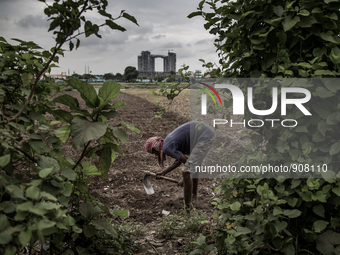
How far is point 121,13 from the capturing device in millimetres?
1809

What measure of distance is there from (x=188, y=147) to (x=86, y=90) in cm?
348

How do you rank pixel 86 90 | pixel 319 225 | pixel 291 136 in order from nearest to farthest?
1. pixel 86 90
2. pixel 319 225
3. pixel 291 136

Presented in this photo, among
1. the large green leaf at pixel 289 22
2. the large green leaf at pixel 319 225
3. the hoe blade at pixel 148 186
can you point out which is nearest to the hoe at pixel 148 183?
the hoe blade at pixel 148 186

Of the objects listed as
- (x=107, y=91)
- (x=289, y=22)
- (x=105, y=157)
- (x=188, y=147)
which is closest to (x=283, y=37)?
(x=289, y=22)

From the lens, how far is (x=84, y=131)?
5.68 feet

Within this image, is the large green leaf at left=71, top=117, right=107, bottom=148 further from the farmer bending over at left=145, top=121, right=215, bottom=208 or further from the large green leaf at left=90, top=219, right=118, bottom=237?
the farmer bending over at left=145, top=121, right=215, bottom=208

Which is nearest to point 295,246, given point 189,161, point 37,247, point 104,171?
point 104,171

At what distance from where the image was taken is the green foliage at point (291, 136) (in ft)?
6.51

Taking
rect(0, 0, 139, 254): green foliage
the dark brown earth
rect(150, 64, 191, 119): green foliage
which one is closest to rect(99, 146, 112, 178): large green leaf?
rect(0, 0, 139, 254): green foliage

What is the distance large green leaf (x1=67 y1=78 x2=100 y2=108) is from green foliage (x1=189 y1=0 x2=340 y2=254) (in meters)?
1.15

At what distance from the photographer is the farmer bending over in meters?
4.74

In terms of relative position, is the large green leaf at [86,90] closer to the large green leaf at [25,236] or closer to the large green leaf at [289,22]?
the large green leaf at [25,236]

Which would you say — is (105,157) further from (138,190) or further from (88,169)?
(138,190)

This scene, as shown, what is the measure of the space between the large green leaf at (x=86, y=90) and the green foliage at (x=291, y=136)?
1.15 metres
